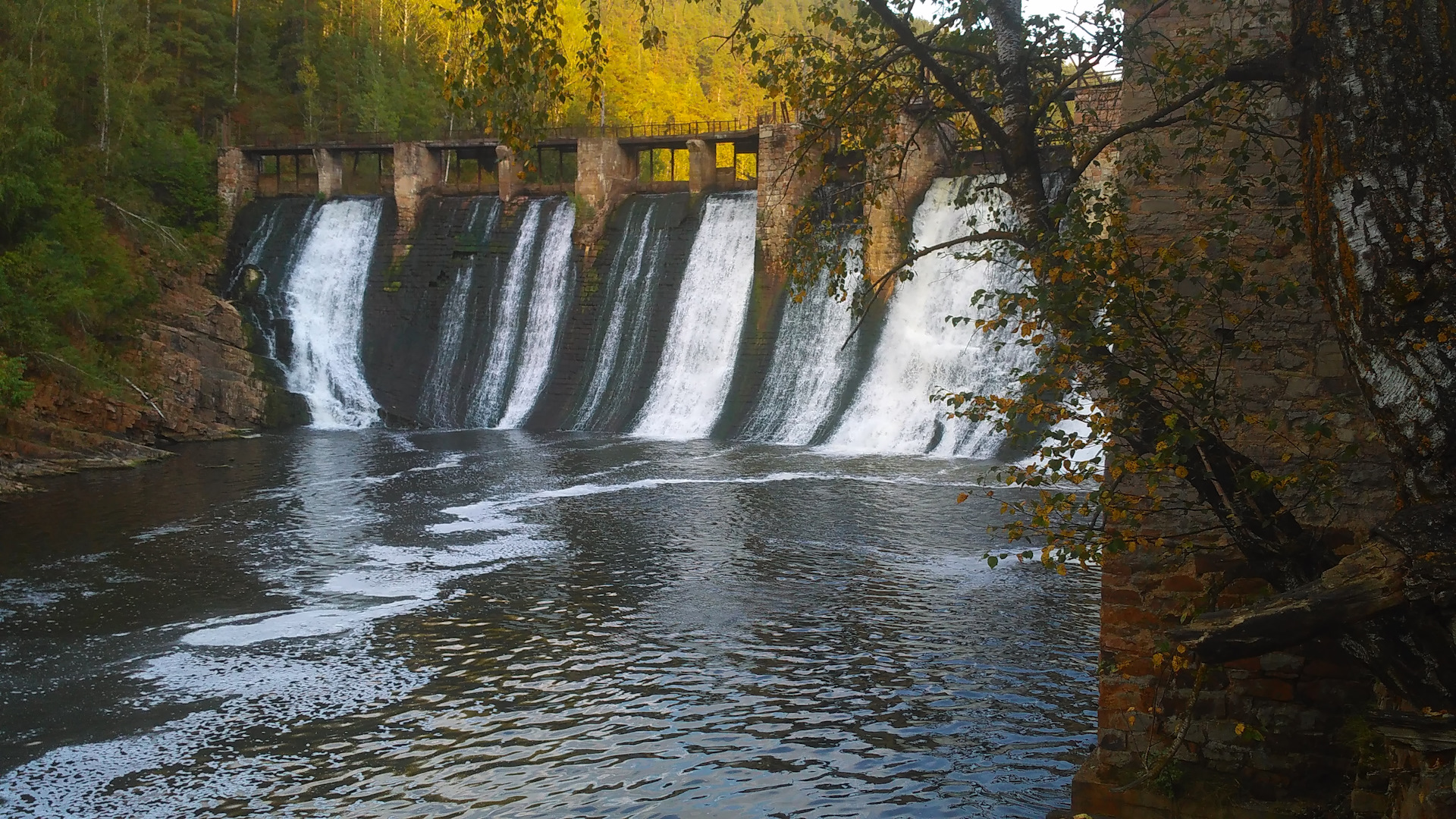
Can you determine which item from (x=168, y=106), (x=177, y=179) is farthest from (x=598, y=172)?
(x=168, y=106)

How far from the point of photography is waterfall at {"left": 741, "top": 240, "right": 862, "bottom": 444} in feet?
82.8

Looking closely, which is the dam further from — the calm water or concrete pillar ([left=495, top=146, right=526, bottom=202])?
the calm water

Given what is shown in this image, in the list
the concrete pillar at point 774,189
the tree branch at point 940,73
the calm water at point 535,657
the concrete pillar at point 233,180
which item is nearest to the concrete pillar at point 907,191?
the concrete pillar at point 774,189

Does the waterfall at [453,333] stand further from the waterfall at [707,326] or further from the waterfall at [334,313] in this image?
the waterfall at [707,326]

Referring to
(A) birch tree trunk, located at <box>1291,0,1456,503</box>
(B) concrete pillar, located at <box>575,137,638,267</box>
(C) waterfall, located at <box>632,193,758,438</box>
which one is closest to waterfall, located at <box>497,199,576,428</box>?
(B) concrete pillar, located at <box>575,137,638,267</box>

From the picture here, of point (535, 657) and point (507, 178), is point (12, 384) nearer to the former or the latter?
point (535, 657)

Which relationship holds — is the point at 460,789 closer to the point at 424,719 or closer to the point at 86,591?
the point at 424,719

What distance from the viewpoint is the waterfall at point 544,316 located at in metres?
29.5

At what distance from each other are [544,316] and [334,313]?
6292 millimetres

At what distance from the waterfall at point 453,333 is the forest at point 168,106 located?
16.4 ft

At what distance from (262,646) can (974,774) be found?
647cm

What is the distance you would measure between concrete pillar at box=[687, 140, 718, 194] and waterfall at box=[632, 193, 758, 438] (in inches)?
28.9

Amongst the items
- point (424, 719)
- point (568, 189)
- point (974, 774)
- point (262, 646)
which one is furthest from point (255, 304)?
point (974, 774)

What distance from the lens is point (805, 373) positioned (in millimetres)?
26359
